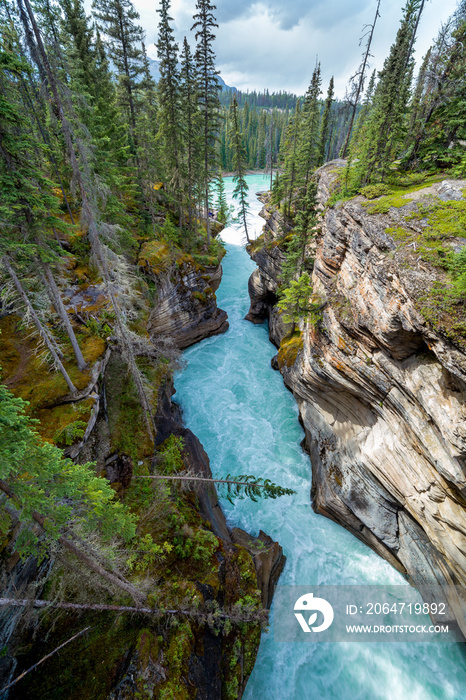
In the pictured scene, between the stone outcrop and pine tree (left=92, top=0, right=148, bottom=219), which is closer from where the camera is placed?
the stone outcrop

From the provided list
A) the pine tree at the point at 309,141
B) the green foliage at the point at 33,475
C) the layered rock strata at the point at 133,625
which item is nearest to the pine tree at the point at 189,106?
the pine tree at the point at 309,141

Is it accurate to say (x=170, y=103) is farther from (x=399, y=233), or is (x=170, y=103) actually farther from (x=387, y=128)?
(x=399, y=233)

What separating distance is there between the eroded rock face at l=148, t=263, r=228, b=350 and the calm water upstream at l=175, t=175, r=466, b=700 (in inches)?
55.3

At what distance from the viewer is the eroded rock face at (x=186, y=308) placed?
22938 millimetres

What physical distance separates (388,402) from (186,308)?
18449 millimetres

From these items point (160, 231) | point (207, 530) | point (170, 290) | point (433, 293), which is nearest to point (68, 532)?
point (207, 530)

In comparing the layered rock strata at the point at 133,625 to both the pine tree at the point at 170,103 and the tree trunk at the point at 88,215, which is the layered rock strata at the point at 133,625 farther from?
the pine tree at the point at 170,103

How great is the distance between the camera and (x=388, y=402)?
1095 cm

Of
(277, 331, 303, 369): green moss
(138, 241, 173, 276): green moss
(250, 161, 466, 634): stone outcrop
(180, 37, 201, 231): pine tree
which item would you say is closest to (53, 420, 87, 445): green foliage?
(250, 161, 466, 634): stone outcrop

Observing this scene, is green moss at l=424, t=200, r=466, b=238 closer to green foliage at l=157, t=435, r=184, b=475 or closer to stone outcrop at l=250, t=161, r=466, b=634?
stone outcrop at l=250, t=161, r=466, b=634

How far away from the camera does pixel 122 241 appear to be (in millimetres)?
20922

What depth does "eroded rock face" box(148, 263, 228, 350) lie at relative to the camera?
22938mm

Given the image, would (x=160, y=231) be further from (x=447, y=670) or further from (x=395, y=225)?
(x=447, y=670)

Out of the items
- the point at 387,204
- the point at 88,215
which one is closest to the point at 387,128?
the point at 387,204
